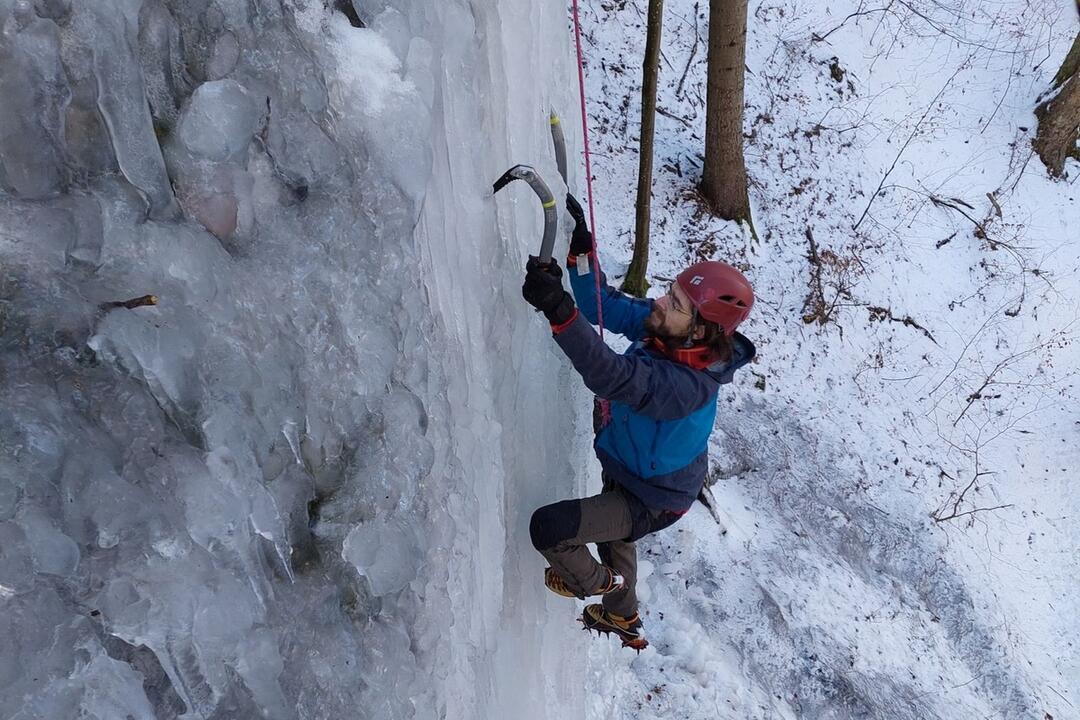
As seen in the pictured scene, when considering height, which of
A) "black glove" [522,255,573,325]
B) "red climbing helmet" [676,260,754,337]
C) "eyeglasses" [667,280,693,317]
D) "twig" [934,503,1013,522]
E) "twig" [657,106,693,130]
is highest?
"black glove" [522,255,573,325]

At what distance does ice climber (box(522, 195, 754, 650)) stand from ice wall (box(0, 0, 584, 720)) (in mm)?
436

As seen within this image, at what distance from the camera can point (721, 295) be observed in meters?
2.73

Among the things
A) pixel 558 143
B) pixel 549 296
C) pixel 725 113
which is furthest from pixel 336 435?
pixel 725 113

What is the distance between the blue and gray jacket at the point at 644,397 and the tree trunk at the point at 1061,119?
7800mm

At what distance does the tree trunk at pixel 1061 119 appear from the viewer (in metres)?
8.34

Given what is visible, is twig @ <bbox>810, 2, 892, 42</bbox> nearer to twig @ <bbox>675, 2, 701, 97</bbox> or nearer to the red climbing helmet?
twig @ <bbox>675, 2, 701, 97</bbox>

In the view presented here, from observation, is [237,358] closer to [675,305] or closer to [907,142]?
[675,305]

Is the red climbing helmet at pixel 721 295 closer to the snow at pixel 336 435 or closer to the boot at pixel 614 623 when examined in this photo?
the snow at pixel 336 435

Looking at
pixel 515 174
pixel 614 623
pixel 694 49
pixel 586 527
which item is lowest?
pixel 614 623

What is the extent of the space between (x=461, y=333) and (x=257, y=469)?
0.91 metres

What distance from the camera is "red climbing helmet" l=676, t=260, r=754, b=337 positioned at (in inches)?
107

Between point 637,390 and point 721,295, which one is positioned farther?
point 721,295

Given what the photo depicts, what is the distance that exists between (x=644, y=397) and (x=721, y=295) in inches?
18.6

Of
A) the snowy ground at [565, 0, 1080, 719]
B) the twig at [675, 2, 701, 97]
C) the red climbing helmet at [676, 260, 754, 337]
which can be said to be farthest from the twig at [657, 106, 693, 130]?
the red climbing helmet at [676, 260, 754, 337]
